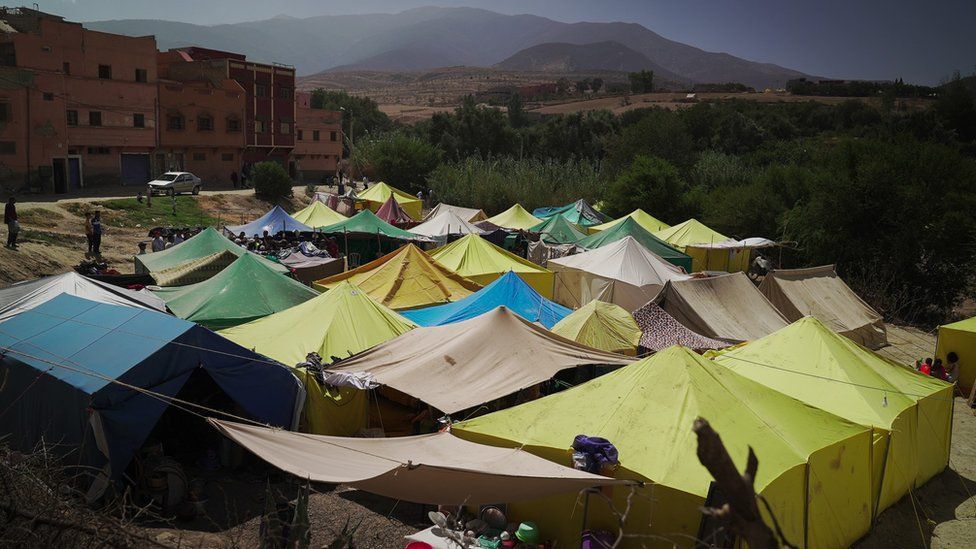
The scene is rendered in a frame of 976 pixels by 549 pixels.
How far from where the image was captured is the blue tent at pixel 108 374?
7.73 meters

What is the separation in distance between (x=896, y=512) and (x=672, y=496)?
4594 mm

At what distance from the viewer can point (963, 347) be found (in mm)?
14656

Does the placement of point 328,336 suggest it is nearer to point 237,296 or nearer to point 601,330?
point 237,296

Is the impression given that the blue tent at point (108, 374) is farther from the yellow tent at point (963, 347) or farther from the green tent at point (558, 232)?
the green tent at point (558, 232)

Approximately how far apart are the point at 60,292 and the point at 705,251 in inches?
816

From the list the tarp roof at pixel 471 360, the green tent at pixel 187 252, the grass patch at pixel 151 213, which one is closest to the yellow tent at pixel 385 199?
the grass patch at pixel 151 213

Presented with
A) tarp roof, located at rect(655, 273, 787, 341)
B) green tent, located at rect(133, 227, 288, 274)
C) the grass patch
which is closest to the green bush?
the grass patch

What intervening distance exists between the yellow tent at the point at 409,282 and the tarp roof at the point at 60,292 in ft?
16.8

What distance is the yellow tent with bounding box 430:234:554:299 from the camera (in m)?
18.3

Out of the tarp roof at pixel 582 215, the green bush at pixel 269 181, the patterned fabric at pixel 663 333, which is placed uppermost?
the green bush at pixel 269 181

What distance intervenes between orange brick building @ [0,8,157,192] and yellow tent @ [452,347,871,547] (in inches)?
1292

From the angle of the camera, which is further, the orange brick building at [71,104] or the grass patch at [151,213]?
the orange brick building at [71,104]

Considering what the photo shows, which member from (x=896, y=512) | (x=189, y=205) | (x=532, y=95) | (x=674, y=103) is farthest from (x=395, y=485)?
(x=532, y=95)

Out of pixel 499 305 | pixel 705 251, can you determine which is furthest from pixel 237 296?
pixel 705 251
